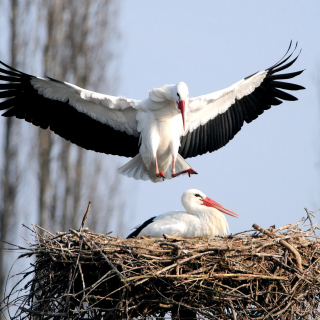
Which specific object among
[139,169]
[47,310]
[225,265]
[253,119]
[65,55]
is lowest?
[47,310]

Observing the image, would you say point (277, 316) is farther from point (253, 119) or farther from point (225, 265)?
point (253, 119)

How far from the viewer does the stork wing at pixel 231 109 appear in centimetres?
632

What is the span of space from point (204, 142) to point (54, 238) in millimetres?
2439

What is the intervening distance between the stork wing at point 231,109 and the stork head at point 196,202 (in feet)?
2.99

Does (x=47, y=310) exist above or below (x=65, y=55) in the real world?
below

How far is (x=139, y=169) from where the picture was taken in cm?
653

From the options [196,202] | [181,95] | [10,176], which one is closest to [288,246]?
[196,202]

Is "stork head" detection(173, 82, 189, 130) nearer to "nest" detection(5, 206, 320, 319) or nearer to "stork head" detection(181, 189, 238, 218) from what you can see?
"stork head" detection(181, 189, 238, 218)

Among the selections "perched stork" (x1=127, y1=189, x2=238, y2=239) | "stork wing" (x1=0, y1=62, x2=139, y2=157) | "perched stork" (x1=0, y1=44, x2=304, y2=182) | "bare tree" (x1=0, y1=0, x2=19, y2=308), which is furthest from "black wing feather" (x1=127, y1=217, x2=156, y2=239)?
"bare tree" (x1=0, y1=0, x2=19, y2=308)

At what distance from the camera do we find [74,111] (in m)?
6.25

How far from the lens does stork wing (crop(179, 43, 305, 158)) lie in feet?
20.7

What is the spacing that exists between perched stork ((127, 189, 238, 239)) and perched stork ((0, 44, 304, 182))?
0.79 metres

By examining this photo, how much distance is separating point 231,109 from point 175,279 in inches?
103

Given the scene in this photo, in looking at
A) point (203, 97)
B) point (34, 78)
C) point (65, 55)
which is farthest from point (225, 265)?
point (65, 55)
